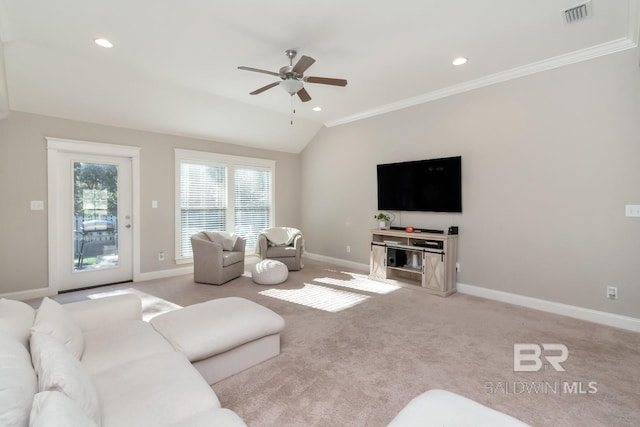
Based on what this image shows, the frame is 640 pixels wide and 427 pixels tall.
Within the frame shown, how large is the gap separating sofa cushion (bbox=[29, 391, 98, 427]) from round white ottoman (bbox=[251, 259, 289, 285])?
12.3 feet

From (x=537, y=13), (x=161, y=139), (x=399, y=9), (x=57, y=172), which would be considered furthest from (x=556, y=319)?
(x=57, y=172)

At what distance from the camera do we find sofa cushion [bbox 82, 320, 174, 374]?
1.73 metres

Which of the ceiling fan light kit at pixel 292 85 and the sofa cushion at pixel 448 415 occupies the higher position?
the ceiling fan light kit at pixel 292 85

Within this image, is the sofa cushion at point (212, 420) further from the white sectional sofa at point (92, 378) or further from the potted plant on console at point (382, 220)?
the potted plant on console at point (382, 220)

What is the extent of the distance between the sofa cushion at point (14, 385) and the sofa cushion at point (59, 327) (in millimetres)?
376

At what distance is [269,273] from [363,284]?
150 cm

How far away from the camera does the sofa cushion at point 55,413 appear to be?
2.86 ft

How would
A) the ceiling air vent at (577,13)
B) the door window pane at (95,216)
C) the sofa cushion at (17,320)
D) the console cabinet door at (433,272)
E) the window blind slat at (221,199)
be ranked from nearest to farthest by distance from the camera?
the sofa cushion at (17,320) < the ceiling air vent at (577,13) < the console cabinet door at (433,272) < the door window pane at (95,216) < the window blind slat at (221,199)

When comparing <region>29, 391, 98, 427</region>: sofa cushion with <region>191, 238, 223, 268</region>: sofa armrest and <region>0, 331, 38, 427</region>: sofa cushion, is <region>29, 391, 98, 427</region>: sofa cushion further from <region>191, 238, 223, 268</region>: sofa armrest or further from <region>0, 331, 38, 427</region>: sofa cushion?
<region>191, 238, 223, 268</region>: sofa armrest

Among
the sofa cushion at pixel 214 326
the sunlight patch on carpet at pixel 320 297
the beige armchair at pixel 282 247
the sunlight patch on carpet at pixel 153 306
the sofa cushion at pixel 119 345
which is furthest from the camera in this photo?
the beige armchair at pixel 282 247

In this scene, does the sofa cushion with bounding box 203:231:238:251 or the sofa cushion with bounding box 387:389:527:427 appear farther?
the sofa cushion with bounding box 203:231:238:251

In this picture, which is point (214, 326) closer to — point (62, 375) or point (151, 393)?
point (151, 393)

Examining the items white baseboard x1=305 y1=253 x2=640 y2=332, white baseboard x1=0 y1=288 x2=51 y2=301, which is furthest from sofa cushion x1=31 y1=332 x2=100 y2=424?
white baseboard x1=305 y1=253 x2=640 y2=332

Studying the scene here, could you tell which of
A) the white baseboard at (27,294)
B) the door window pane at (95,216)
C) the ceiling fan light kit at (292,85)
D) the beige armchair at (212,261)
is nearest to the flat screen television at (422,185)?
the ceiling fan light kit at (292,85)
